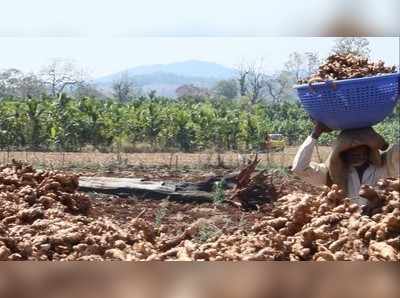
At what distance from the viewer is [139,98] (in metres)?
3.72

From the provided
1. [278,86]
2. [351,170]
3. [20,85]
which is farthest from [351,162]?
[20,85]

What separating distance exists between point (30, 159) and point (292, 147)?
86 cm

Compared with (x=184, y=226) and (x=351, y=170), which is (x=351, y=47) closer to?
(x=351, y=170)

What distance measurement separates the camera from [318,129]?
358 cm

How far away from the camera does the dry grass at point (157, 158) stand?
369 cm

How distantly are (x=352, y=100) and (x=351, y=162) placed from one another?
242 mm

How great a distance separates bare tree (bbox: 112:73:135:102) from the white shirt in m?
0.58

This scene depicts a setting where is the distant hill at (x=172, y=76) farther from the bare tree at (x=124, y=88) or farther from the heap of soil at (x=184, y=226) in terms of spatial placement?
the heap of soil at (x=184, y=226)

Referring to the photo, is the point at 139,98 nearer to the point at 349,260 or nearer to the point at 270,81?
the point at 270,81

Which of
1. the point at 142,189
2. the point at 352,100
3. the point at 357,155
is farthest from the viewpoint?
the point at 142,189

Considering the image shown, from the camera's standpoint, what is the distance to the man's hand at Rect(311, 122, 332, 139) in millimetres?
3580

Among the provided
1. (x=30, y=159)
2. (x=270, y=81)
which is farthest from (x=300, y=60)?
(x=30, y=159)

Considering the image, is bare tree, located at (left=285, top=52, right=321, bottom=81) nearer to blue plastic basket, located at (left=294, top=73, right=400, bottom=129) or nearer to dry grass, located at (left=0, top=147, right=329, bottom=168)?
blue plastic basket, located at (left=294, top=73, right=400, bottom=129)

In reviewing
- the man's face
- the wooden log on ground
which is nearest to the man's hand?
the man's face
